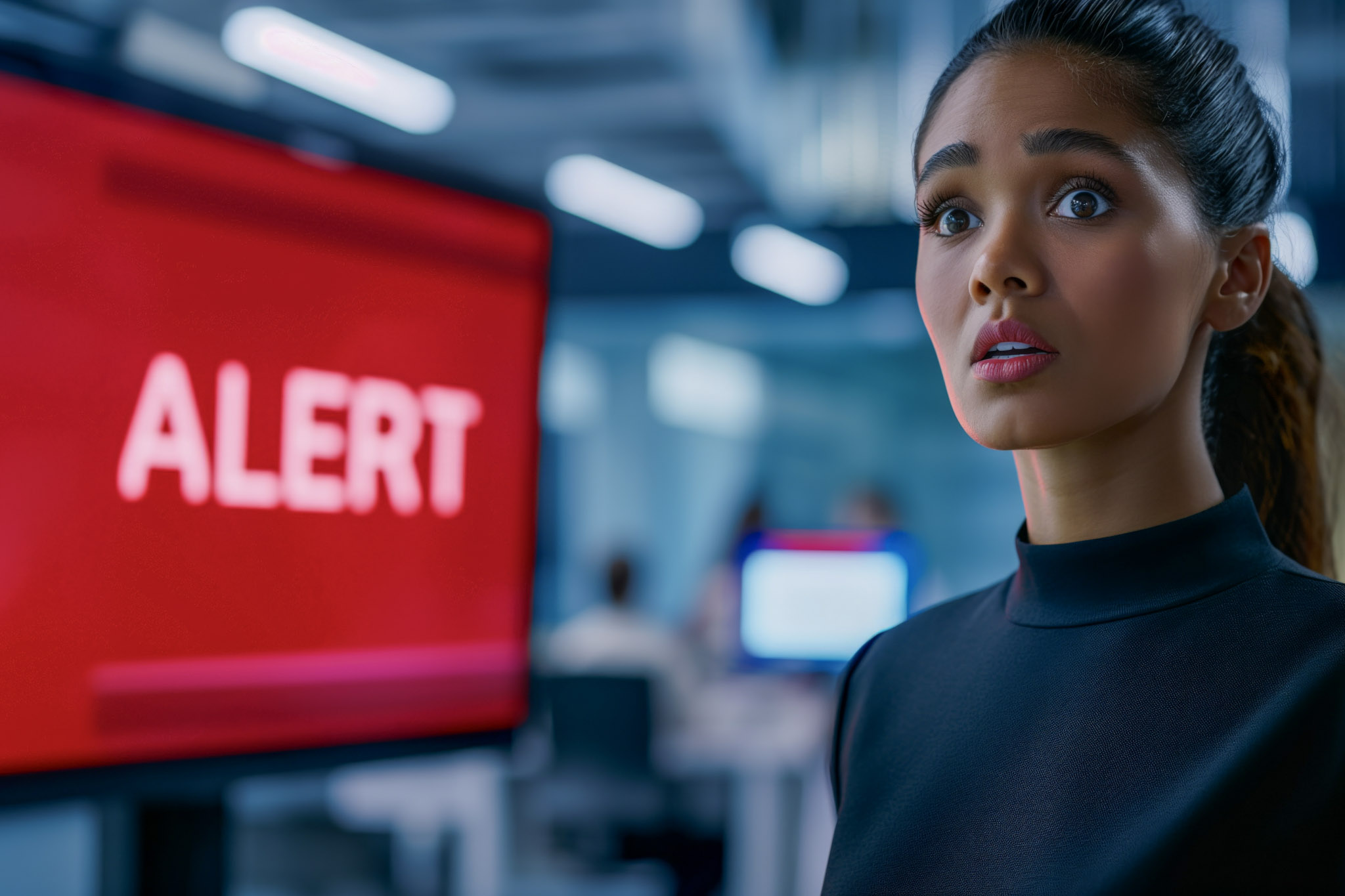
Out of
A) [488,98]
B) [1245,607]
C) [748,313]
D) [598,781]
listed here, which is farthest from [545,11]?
[748,313]

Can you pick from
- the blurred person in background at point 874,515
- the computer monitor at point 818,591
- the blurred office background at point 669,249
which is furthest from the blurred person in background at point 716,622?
the computer monitor at point 818,591

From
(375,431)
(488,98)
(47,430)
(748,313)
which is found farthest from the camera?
(748,313)

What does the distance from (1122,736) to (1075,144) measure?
15.0 inches

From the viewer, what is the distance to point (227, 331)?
1090mm

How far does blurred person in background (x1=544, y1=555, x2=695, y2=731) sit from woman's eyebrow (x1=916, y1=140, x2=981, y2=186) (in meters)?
3.28

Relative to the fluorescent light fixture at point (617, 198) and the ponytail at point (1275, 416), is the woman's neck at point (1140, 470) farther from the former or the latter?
the fluorescent light fixture at point (617, 198)

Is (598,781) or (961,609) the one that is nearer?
(961,609)

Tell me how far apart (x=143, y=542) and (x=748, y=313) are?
7922 mm

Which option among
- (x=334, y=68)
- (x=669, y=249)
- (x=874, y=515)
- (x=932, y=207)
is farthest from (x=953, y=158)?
(x=669, y=249)

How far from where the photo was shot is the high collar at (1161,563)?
0.80 meters

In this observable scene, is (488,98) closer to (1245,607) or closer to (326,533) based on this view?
(326,533)

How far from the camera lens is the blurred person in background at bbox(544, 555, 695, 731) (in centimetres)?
415

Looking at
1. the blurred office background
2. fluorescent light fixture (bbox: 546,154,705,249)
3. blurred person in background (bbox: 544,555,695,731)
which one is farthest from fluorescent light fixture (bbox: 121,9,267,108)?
blurred person in background (bbox: 544,555,695,731)

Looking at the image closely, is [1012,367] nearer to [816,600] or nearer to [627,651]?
[816,600]
